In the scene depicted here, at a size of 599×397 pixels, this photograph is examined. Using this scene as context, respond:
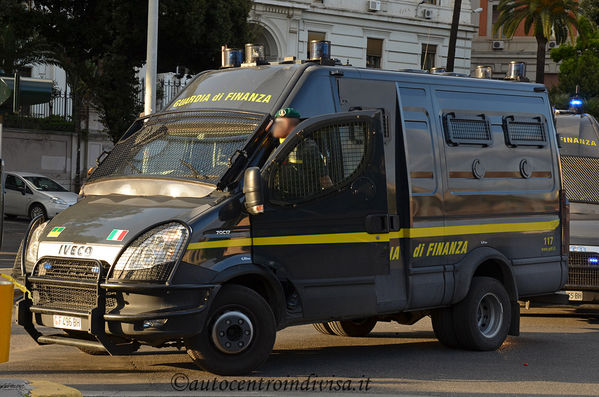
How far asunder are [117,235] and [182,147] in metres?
1.27

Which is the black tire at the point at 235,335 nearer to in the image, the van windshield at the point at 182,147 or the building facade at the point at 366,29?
the van windshield at the point at 182,147

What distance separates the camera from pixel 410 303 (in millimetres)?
9797

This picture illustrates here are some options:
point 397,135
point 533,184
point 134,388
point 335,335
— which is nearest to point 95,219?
point 134,388

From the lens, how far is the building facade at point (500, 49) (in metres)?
62.8

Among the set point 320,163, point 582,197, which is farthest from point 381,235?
point 582,197

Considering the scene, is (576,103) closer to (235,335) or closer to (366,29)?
(235,335)

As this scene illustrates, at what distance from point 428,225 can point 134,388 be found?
3292 millimetres

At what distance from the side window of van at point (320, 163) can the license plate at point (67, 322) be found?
1825mm

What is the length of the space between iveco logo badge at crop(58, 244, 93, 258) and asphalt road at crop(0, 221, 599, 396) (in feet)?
3.23

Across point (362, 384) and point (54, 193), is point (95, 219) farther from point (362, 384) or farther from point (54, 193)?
point (54, 193)

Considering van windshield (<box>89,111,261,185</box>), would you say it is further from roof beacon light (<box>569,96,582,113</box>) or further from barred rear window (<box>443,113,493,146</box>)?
roof beacon light (<box>569,96,582,113</box>)

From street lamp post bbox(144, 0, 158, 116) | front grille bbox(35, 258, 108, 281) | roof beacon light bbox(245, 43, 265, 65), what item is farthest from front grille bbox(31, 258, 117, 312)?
street lamp post bbox(144, 0, 158, 116)

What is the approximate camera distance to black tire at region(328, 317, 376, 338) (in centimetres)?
1142

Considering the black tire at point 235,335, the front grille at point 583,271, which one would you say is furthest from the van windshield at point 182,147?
the front grille at point 583,271
